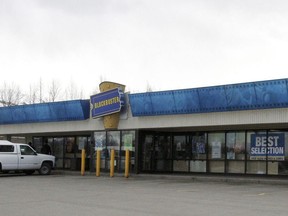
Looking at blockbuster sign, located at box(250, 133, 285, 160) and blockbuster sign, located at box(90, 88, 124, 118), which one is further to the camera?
blockbuster sign, located at box(90, 88, 124, 118)

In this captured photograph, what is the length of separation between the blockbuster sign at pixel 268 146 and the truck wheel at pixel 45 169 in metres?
11.8

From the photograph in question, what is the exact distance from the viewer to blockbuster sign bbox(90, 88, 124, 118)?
2506cm

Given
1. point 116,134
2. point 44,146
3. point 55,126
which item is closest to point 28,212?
point 116,134

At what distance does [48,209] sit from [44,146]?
20.9m

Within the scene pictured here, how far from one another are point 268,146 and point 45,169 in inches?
505

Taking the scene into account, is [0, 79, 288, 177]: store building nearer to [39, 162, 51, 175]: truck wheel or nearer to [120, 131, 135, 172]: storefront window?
[120, 131, 135, 172]: storefront window

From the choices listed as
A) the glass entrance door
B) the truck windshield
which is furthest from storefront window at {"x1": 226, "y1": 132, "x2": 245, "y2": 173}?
the truck windshield

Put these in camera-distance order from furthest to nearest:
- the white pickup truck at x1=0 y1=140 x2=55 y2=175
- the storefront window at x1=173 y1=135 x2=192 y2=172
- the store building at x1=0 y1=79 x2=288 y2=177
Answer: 1. the storefront window at x1=173 y1=135 x2=192 y2=172
2. the white pickup truck at x1=0 y1=140 x2=55 y2=175
3. the store building at x1=0 y1=79 x2=288 y2=177

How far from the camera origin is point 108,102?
84.0 ft

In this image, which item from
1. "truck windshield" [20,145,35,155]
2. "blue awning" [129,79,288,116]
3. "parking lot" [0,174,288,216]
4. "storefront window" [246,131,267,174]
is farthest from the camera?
"truck windshield" [20,145,35,155]

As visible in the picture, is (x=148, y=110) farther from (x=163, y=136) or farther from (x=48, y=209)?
(x=48, y=209)

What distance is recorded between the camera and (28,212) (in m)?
10.9

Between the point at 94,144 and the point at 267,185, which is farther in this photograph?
the point at 94,144

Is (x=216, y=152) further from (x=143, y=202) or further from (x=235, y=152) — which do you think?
(x=143, y=202)
